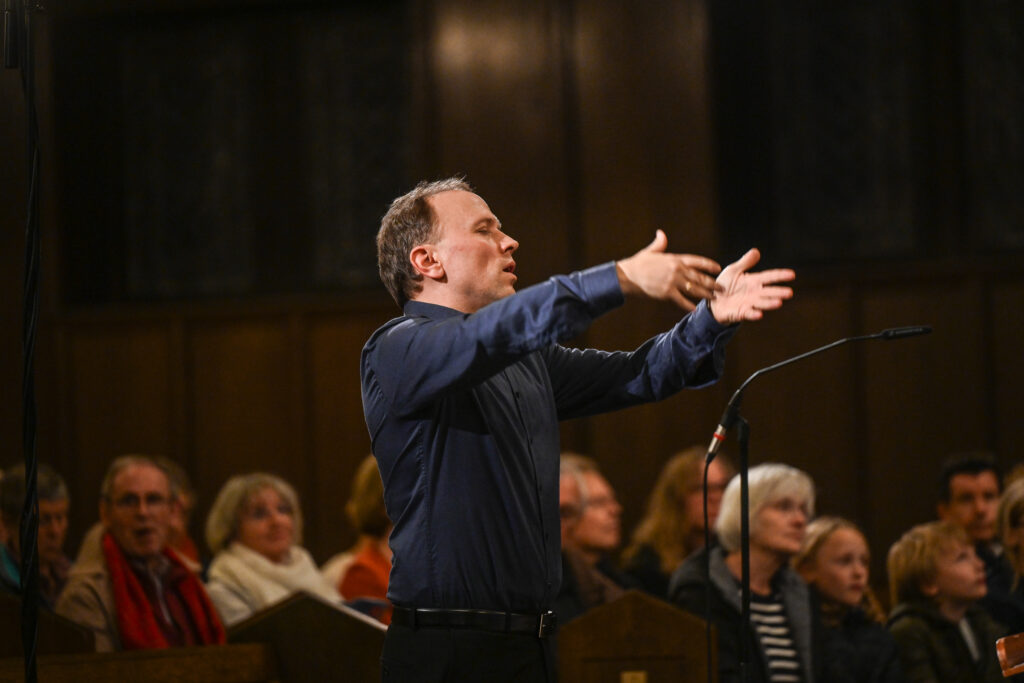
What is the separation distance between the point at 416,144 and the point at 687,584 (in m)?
3.59

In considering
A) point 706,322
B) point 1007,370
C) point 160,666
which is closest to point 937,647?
point 706,322

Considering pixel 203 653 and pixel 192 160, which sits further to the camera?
pixel 192 160

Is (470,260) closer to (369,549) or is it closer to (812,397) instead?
(369,549)

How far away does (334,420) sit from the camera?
738cm

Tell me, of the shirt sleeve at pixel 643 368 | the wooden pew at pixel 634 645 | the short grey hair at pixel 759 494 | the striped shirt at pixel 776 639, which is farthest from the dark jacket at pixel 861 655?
the shirt sleeve at pixel 643 368

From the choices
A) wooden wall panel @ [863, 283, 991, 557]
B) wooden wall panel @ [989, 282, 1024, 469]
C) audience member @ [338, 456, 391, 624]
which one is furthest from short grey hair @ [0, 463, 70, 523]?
wooden wall panel @ [989, 282, 1024, 469]

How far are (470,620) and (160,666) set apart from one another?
1.37m

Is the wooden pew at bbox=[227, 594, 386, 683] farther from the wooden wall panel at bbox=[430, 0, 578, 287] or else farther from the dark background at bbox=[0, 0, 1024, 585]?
the wooden wall panel at bbox=[430, 0, 578, 287]

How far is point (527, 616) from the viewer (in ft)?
7.34

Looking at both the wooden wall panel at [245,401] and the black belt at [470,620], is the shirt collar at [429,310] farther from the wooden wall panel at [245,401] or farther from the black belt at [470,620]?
the wooden wall panel at [245,401]

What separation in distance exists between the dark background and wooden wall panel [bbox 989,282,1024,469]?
0.02m

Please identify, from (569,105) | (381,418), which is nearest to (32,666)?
(381,418)

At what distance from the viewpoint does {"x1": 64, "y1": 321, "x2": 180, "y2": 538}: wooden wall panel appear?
295 inches

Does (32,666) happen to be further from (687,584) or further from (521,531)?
(687,584)
